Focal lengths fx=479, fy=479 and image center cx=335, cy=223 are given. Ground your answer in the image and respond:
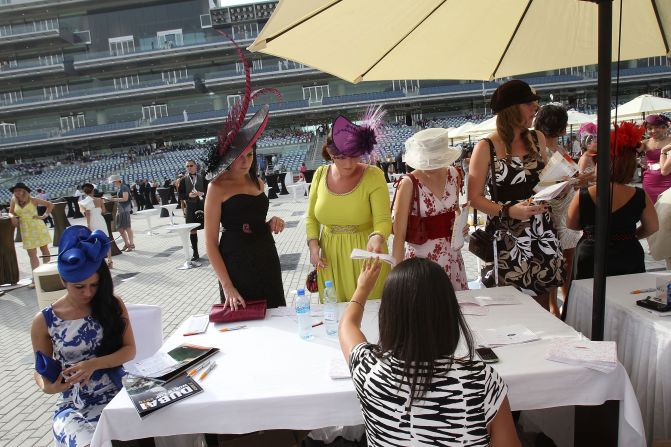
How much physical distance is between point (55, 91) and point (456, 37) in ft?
186

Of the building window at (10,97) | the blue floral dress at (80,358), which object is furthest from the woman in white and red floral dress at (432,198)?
the building window at (10,97)

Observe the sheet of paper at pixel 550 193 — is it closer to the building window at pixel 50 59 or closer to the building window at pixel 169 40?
the building window at pixel 169 40

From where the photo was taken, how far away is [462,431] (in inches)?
50.3

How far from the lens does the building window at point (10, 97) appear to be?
47.6m

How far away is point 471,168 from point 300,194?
1745 centimetres

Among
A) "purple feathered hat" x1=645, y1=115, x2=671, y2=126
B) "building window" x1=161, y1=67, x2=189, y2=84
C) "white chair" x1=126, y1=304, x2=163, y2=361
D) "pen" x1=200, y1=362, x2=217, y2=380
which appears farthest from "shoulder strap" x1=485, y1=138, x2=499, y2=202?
"building window" x1=161, y1=67, x2=189, y2=84

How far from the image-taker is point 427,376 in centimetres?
123

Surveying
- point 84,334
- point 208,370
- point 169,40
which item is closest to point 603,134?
point 208,370

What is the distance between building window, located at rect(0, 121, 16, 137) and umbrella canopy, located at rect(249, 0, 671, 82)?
56278 mm

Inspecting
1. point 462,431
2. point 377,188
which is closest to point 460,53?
point 377,188

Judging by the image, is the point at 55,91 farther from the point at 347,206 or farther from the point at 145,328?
the point at 347,206

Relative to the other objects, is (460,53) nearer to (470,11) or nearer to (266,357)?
(470,11)

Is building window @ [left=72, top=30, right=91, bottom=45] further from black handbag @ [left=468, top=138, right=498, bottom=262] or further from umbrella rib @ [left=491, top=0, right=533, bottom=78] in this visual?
black handbag @ [left=468, top=138, right=498, bottom=262]

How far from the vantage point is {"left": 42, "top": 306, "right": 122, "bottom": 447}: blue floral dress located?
2.19 meters
